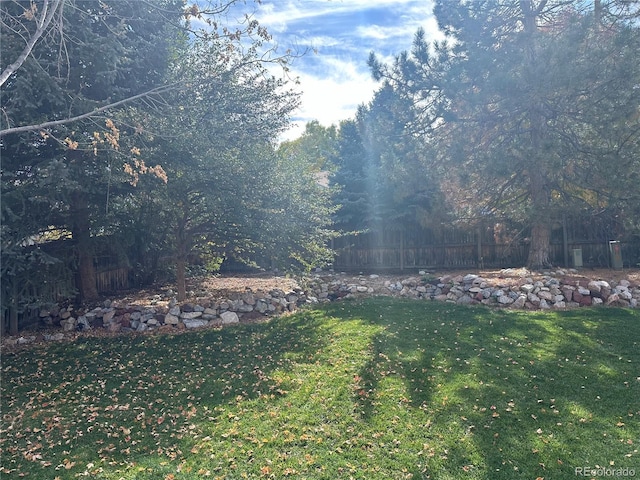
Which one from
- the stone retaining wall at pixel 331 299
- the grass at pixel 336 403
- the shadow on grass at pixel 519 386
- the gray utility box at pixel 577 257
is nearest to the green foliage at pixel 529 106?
→ the gray utility box at pixel 577 257

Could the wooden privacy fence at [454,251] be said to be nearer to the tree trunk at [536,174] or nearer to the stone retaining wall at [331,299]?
the tree trunk at [536,174]

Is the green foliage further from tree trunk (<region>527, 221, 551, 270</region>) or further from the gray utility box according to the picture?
the gray utility box

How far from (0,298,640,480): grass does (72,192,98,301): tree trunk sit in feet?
6.34

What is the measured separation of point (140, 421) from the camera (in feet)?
13.2

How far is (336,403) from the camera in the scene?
4.12m

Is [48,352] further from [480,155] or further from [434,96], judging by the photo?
[434,96]

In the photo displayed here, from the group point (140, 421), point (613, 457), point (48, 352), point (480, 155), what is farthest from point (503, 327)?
point (48, 352)

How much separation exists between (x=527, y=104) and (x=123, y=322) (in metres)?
9.21

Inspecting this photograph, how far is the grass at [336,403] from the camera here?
3.23m

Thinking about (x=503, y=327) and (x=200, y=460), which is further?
(x=503, y=327)

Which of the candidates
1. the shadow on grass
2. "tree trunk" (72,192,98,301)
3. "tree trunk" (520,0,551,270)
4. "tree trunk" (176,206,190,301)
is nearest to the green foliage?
"tree trunk" (520,0,551,270)

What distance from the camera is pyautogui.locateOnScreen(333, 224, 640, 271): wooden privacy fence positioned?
A: 34.9ft

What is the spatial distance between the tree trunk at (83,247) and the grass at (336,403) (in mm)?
1932

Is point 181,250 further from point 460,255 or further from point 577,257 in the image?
point 577,257
